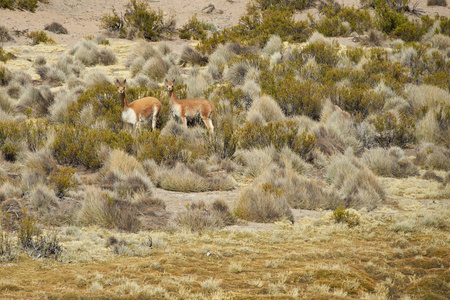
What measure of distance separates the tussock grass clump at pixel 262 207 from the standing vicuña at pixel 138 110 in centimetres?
467

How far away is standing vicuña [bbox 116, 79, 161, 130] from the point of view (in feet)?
37.9

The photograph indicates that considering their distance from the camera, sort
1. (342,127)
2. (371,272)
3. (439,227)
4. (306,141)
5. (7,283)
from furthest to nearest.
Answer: (342,127)
(306,141)
(439,227)
(371,272)
(7,283)

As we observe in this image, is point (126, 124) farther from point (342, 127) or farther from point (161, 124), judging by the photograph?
point (342, 127)

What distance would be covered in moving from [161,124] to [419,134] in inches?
282

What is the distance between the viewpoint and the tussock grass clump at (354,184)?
8.41 meters

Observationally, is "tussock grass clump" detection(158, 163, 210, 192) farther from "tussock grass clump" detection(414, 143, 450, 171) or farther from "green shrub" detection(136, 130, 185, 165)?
"tussock grass clump" detection(414, 143, 450, 171)

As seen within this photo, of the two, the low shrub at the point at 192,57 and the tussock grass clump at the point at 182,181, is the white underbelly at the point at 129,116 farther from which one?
the low shrub at the point at 192,57

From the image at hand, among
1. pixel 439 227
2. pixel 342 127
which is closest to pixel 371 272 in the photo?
pixel 439 227

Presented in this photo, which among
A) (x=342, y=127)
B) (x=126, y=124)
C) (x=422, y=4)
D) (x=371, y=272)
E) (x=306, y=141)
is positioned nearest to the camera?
(x=371, y=272)

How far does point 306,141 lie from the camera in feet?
35.9

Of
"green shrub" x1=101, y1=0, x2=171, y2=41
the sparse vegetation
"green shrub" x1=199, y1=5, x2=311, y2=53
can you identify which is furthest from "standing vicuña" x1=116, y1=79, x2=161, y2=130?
"green shrub" x1=101, y1=0, x2=171, y2=41

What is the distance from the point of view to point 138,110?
1166cm

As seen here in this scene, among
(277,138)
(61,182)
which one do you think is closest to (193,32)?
(277,138)

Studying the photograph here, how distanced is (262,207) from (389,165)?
421cm
